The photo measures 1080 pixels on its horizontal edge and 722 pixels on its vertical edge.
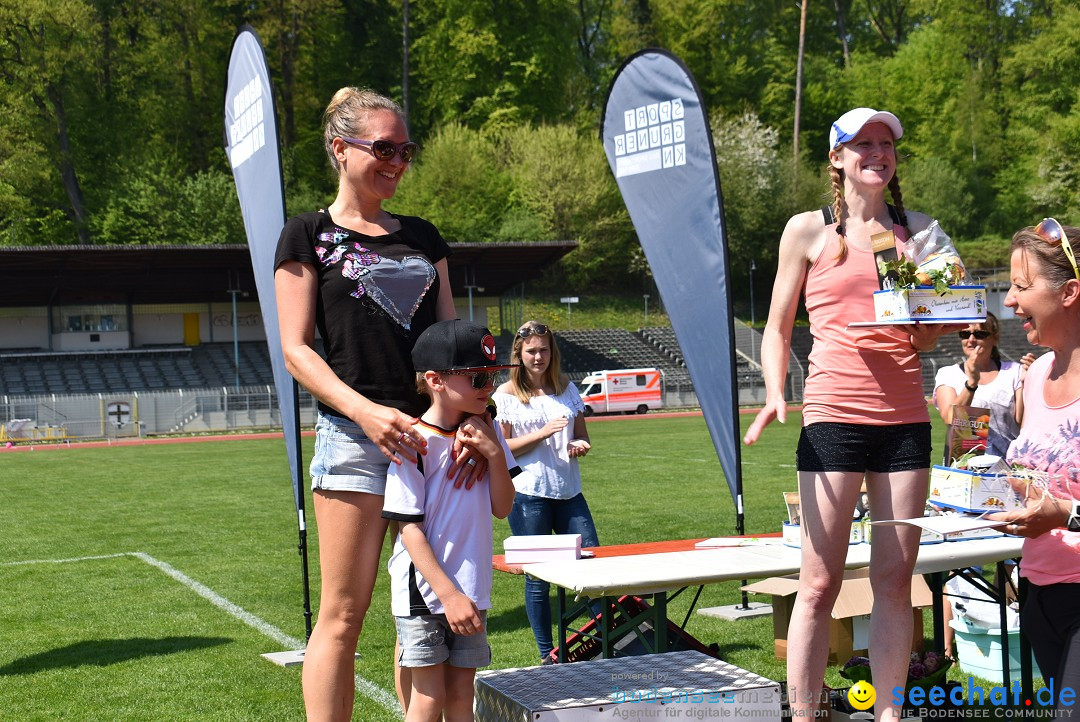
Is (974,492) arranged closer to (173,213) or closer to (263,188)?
(263,188)

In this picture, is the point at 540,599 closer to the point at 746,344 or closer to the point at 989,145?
the point at 746,344

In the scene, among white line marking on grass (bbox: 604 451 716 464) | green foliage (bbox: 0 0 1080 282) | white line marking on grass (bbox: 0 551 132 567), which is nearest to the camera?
white line marking on grass (bbox: 0 551 132 567)

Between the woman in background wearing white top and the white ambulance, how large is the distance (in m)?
33.9

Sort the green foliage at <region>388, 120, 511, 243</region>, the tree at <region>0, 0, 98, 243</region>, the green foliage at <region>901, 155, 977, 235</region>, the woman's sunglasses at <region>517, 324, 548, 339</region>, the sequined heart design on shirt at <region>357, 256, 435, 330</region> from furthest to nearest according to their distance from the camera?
the green foliage at <region>901, 155, 977, 235</region>, the green foliage at <region>388, 120, 511, 243</region>, the tree at <region>0, 0, 98, 243</region>, the woman's sunglasses at <region>517, 324, 548, 339</region>, the sequined heart design on shirt at <region>357, 256, 435, 330</region>

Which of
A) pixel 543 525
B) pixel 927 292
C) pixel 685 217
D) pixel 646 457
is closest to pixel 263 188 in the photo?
pixel 543 525

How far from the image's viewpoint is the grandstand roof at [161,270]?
41.8 meters

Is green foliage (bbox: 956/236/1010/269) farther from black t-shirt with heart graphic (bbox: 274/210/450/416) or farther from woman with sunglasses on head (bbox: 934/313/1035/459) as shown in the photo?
black t-shirt with heart graphic (bbox: 274/210/450/416)

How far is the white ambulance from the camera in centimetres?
4125

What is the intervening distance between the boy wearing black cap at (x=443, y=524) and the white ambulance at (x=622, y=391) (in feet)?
121

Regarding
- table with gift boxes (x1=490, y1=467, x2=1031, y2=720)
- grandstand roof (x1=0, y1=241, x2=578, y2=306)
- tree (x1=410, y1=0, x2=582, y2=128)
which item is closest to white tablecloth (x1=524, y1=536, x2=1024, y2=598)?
table with gift boxes (x1=490, y1=467, x2=1031, y2=720)

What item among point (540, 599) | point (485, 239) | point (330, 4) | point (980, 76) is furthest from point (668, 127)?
point (980, 76)

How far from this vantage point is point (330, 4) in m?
62.8

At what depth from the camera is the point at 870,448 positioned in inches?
146

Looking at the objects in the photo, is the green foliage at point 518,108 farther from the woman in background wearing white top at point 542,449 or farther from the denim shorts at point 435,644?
the denim shorts at point 435,644
